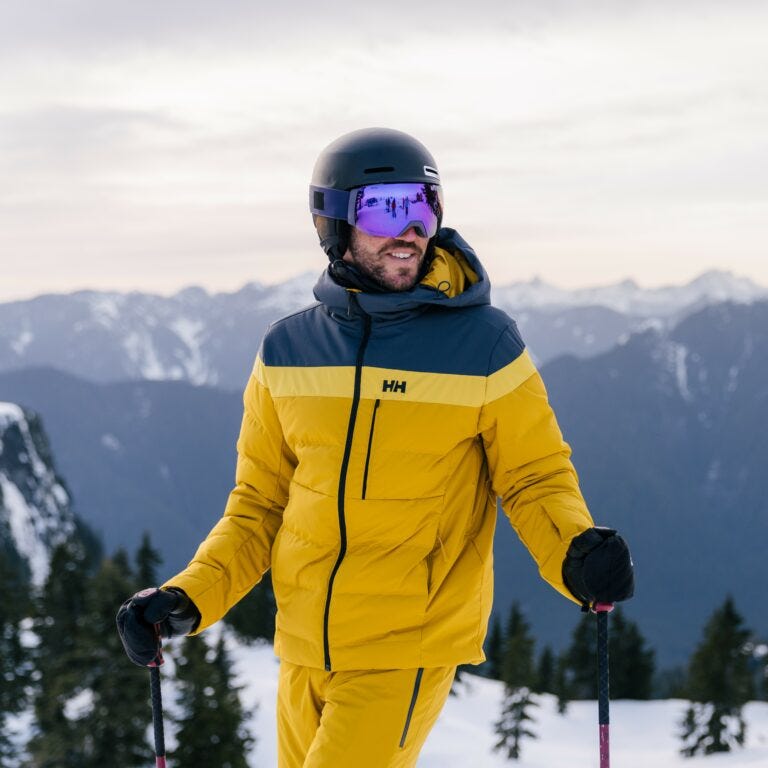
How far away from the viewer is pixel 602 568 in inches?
141

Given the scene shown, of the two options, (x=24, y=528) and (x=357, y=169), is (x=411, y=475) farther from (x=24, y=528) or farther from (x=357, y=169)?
(x=24, y=528)

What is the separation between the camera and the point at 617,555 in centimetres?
357

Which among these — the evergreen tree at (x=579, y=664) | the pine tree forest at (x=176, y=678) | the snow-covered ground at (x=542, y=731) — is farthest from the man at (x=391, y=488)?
the evergreen tree at (x=579, y=664)

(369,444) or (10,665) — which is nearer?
(369,444)

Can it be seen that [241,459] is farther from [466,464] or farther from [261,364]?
[466,464]

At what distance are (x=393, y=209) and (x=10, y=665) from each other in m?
36.0

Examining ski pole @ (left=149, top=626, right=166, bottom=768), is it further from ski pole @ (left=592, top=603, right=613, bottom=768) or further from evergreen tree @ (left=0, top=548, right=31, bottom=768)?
evergreen tree @ (left=0, top=548, right=31, bottom=768)

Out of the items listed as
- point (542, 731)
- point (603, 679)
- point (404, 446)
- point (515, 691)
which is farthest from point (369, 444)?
point (542, 731)

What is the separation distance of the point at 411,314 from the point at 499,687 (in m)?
63.8

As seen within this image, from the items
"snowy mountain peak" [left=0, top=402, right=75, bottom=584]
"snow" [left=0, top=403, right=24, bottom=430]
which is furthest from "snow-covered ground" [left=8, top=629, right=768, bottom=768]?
"snow" [left=0, top=403, right=24, bottom=430]

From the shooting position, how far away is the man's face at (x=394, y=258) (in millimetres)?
4273

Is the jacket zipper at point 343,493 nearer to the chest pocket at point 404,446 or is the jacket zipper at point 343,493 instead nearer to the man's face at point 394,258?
the chest pocket at point 404,446

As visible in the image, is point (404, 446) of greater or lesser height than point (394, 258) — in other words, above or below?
below

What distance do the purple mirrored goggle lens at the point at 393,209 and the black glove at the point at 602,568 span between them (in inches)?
60.4
